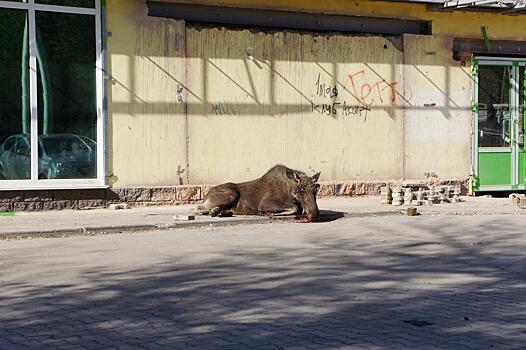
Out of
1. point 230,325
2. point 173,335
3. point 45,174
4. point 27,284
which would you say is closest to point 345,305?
point 230,325

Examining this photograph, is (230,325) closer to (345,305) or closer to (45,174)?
(345,305)

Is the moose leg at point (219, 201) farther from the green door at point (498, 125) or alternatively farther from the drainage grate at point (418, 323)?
the drainage grate at point (418, 323)

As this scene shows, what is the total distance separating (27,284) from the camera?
9.13 meters

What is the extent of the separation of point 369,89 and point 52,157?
7322 millimetres

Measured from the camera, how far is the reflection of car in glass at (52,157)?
16.2m

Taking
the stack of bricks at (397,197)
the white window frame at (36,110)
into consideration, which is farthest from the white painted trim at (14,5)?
the stack of bricks at (397,197)

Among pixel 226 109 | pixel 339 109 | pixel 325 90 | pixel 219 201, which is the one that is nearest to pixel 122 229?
pixel 219 201

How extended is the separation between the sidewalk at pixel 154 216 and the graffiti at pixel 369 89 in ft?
7.57

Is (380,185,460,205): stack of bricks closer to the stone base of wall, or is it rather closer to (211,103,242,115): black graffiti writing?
the stone base of wall

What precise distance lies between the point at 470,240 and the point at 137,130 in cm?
740

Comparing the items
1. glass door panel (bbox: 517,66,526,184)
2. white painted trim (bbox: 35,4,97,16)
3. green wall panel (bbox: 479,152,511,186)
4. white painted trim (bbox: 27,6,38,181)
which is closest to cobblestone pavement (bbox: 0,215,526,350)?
white painted trim (bbox: 27,6,38,181)

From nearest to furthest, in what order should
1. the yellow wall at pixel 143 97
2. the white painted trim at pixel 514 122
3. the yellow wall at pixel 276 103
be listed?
the yellow wall at pixel 143 97 < the yellow wall at pixel 276 103 < the white painted trim at pixel 514 122

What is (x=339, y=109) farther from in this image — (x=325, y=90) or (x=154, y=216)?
(x=154, y=216)

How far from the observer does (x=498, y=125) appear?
70.4 feet
